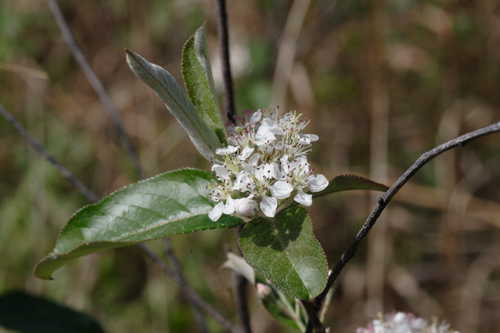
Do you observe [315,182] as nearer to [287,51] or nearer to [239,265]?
[239,265]

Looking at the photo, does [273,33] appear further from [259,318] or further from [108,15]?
[259,318]

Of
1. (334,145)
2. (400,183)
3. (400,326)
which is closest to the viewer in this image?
(400,183)

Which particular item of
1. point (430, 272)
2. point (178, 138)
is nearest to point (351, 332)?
point (430, 272)

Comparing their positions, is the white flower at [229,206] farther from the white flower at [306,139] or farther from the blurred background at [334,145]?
the blurred background at [334,145]

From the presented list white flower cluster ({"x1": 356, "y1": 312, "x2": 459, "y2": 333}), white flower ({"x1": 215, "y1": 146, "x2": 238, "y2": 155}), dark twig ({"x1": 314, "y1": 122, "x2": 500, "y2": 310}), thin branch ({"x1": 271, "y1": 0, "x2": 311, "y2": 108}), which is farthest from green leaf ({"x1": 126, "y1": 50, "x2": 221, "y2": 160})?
thin branch ({"x1": 271, "y1": 0, "x2": 311, "y2": 108})

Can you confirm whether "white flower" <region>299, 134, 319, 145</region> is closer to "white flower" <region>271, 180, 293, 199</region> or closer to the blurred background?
"white flower" <region>271, 180, 293, 199</region>

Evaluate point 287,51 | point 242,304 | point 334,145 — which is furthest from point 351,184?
point 334,145

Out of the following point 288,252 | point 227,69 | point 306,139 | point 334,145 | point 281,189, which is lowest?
point 288,252
